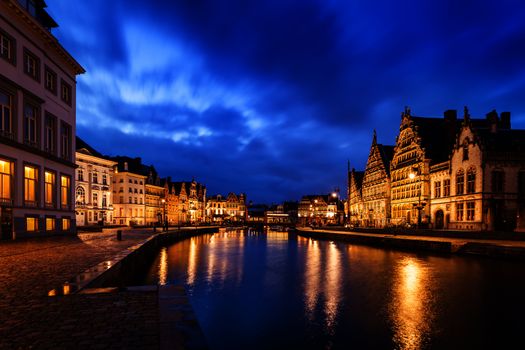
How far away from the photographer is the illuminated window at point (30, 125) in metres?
29.7

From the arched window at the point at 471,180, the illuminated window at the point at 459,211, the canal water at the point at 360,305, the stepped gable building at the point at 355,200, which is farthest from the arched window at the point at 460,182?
the stepped gable building at the point at 355,200

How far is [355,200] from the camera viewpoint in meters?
94.8

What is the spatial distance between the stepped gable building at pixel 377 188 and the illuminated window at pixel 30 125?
2311 inches

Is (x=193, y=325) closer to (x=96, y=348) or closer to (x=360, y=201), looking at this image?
(x=96, y=348)

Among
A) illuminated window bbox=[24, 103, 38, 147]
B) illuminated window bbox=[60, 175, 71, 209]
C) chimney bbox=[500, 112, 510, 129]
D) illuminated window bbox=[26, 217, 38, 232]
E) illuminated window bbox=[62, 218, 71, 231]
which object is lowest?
illuminated window bbox=[62, 218, 71, 231]

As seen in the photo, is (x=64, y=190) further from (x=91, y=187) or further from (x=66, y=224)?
(x=91, y=187)

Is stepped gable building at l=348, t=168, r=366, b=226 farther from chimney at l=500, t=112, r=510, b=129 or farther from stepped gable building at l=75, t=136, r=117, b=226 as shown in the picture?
stepped gable building at l=75, t=136, r=117, b=226

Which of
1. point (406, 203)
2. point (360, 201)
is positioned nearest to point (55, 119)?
point (406, 203)

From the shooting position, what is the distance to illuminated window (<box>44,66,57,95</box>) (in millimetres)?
33234

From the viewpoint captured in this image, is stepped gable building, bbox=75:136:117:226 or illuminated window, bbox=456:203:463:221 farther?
stepped gable building, bbox=75:136:117:226

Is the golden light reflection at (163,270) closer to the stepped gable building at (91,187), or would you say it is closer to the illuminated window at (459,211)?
the illuminated window at (459,211)

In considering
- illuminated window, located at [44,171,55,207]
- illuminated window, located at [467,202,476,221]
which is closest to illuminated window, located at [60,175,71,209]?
illuminated window, located at [44,171,55,207]

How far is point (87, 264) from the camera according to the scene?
15.1m

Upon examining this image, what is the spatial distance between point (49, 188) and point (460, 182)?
47171 mm
